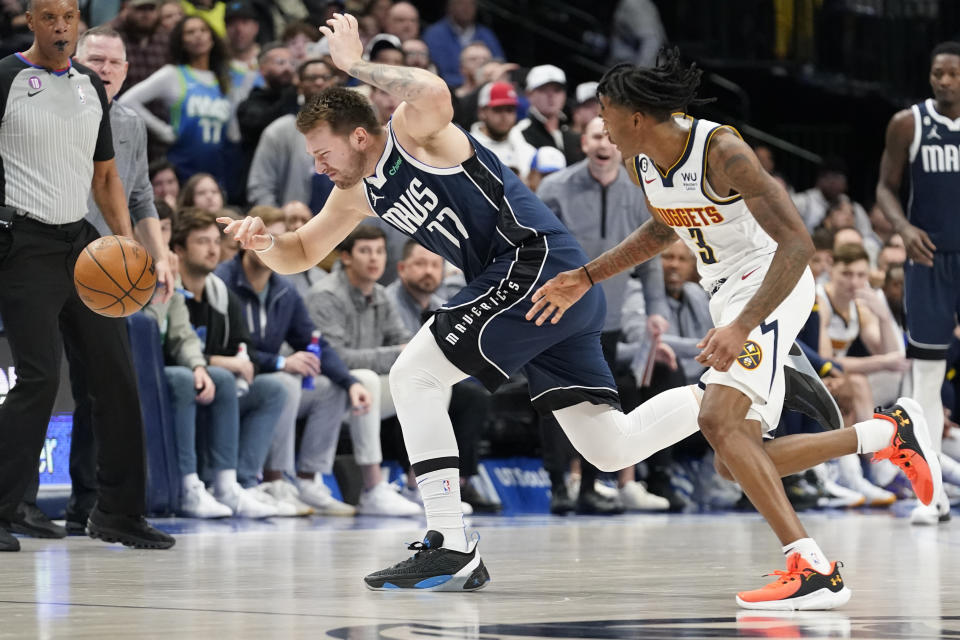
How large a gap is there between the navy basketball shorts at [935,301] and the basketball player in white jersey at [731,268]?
3711 mm

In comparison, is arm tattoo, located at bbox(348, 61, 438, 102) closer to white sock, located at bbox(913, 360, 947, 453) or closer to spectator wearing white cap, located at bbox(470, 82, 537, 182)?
white sock, located at bbox(913, 360, 947, 453)

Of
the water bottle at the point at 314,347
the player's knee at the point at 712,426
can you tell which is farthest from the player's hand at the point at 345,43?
the water bottle at the point at 314,347

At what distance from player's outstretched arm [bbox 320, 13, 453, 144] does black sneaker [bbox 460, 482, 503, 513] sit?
4877 millimetres

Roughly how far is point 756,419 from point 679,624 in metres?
1.09

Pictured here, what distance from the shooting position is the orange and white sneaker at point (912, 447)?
5.96 meters

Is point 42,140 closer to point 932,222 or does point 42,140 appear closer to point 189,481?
point 189,481

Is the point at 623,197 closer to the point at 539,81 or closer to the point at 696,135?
the point at 539,81

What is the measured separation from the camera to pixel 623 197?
395 inches

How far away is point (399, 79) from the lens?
506 cm

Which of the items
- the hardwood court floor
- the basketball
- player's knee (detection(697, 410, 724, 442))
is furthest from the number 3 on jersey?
the basketball

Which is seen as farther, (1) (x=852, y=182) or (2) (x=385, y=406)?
(1) (x=852, y=182)

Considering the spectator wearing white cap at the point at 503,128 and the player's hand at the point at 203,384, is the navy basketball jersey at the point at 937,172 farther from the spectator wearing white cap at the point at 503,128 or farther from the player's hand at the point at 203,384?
the player's hand at the point at 203,384

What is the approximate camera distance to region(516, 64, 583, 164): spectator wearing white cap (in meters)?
11.9

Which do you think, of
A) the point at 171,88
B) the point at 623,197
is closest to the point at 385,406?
the point at 623,197
